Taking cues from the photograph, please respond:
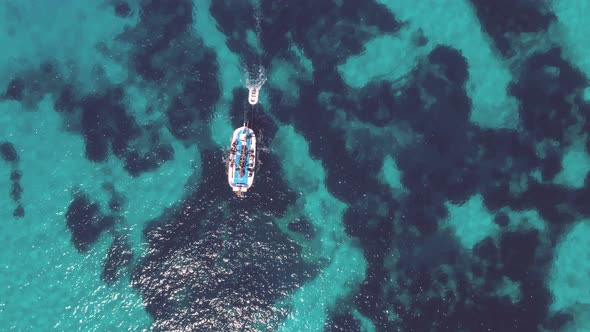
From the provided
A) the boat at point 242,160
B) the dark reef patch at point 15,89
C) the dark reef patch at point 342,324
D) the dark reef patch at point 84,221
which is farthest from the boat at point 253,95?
the dark reef patch at point 15,89

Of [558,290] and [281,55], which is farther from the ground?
[281,55]

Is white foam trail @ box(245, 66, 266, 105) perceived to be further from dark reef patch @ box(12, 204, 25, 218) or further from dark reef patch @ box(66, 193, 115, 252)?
dark reef patch @ box(12, 204, 25, 218)

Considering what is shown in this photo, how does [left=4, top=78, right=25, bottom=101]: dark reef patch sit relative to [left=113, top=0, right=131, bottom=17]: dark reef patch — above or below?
below

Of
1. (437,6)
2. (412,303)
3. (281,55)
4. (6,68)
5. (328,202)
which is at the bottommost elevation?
(412,303)

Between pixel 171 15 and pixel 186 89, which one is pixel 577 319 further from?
pixel 171 15

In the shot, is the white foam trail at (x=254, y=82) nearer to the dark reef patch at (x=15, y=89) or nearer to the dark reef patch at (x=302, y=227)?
the dark reef patch at (x=302, y=227)

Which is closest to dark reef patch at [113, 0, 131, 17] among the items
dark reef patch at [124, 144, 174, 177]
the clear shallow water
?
the clear shallow water

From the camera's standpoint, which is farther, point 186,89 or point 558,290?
point 186,89

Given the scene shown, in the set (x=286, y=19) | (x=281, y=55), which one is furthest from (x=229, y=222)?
(x=286, y=19)
